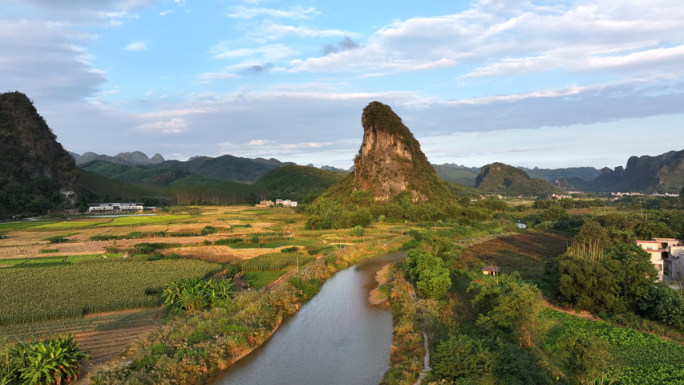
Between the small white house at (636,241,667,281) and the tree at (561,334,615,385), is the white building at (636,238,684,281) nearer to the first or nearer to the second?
the small white house at (636,241,667,281)

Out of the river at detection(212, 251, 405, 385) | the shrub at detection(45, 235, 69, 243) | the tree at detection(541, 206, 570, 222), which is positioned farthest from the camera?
the tree at detection(541, 206, 570, 222)

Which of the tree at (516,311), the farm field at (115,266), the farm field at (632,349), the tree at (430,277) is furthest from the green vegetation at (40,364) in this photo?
the tree at (430,277)

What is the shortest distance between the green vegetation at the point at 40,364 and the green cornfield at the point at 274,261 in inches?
745

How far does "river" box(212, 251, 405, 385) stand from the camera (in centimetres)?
1592

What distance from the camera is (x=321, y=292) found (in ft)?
96.0

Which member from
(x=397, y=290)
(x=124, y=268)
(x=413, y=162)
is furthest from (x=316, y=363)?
(x=413, y=162)

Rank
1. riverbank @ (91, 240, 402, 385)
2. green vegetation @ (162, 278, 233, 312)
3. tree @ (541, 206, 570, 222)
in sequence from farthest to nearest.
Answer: tree @ (541, 206, 570, 222)
green vegetation @ (162, 278, 233, 312)
riverbank @ (91, 240, 402, 385)

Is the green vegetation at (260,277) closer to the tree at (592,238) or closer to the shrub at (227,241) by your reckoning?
the shrub at (227,241)

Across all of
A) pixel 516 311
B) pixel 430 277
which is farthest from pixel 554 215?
pixel 516 311

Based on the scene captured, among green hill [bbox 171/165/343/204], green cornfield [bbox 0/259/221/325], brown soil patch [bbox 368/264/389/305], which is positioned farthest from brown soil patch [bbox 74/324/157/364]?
green hill [bbox 171/165/343/204]

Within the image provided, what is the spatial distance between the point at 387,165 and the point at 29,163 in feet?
268

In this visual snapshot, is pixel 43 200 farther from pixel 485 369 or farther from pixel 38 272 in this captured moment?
pixel 485 369

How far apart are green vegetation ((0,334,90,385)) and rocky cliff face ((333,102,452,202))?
76651 millimetres

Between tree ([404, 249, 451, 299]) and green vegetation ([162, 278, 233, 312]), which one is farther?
tree ([404, 249, 451, 299])
